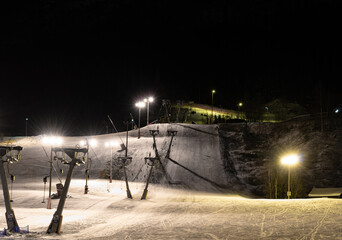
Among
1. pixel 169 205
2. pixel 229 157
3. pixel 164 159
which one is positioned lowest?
pixel 169 205

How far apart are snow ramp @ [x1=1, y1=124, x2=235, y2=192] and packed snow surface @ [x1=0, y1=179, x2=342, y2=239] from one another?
352 inches

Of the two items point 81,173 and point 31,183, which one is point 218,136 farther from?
point 31,183

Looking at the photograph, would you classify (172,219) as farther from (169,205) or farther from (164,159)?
(164,159)

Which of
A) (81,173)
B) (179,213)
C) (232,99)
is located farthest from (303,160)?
(232,99)

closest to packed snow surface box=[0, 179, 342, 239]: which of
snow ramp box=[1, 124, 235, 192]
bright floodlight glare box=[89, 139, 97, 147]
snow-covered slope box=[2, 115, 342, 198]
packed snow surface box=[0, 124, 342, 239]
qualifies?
packed snow surface box=[0, 124, 342, 239]

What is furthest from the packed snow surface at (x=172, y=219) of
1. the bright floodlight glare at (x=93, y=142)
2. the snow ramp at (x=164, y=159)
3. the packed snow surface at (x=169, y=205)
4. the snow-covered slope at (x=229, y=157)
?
the bright floodlight glare at (x=93, y=142)

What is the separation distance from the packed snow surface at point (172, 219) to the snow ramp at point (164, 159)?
29.4 ft

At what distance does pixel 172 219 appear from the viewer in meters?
13.4

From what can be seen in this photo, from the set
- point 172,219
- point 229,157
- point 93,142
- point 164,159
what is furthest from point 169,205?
point 93,142

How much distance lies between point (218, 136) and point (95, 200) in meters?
22.1

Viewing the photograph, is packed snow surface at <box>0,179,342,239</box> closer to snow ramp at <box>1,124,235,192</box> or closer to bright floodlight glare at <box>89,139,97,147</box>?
snow ramp at <box>1,124,235,192</box>

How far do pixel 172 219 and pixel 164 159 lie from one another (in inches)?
764

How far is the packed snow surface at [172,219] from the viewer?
9945mm

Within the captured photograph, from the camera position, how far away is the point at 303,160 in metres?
30.7
